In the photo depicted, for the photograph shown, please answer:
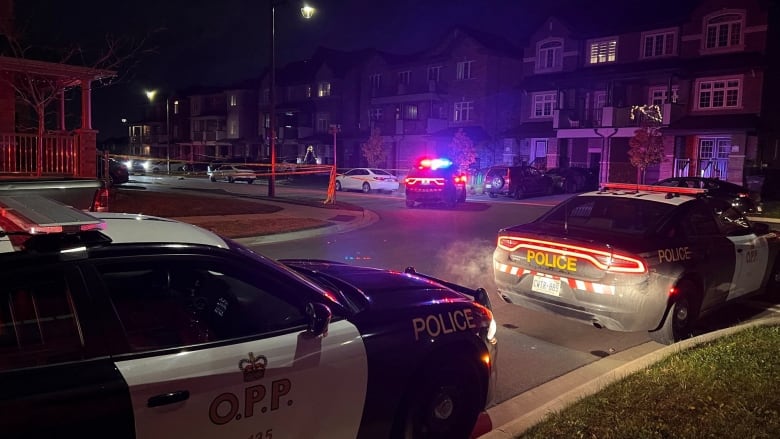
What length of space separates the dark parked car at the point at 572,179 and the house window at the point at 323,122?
2816 cm

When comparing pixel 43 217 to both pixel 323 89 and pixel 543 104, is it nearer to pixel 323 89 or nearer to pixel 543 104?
pixel 543 104

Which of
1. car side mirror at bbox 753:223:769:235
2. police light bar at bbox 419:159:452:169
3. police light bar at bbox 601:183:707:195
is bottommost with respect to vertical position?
car side mirror at bbox 753:223:769:235

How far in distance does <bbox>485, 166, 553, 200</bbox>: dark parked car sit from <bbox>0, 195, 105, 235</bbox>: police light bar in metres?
24.8

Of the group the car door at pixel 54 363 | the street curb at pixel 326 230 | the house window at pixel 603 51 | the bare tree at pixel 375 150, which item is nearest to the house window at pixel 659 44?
the house window at pixel 603 51

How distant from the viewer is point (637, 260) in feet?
19.0

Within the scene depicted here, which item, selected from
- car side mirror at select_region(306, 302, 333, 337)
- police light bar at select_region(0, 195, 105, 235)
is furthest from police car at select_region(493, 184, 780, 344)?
police light bar at select_region(0, 195, 105, 235)

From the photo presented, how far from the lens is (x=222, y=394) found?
2826 millimetres

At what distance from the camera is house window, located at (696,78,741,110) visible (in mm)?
30562

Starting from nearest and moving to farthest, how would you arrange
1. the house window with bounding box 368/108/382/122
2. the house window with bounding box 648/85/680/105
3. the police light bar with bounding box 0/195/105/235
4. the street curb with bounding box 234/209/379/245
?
the police light bar with bounding box 0/195/105/235, the street curb with bounding box 234/209/379/245, the house window with bounding box 648/85/680/105, the house window with bounding box 368/108/382/122

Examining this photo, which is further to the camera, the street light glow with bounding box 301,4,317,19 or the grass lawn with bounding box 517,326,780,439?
the street light glow with bounding box 301,4,317,19

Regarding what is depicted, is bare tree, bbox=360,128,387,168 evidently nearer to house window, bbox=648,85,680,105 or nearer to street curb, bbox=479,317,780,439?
house window, bbox=648,85,680,105

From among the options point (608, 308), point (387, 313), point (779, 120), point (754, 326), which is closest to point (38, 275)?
point (387, 313)

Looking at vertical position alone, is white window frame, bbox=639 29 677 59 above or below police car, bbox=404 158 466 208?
above

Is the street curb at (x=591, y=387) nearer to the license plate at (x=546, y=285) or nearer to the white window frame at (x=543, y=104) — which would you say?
the license plate at (x=546, y=285)
